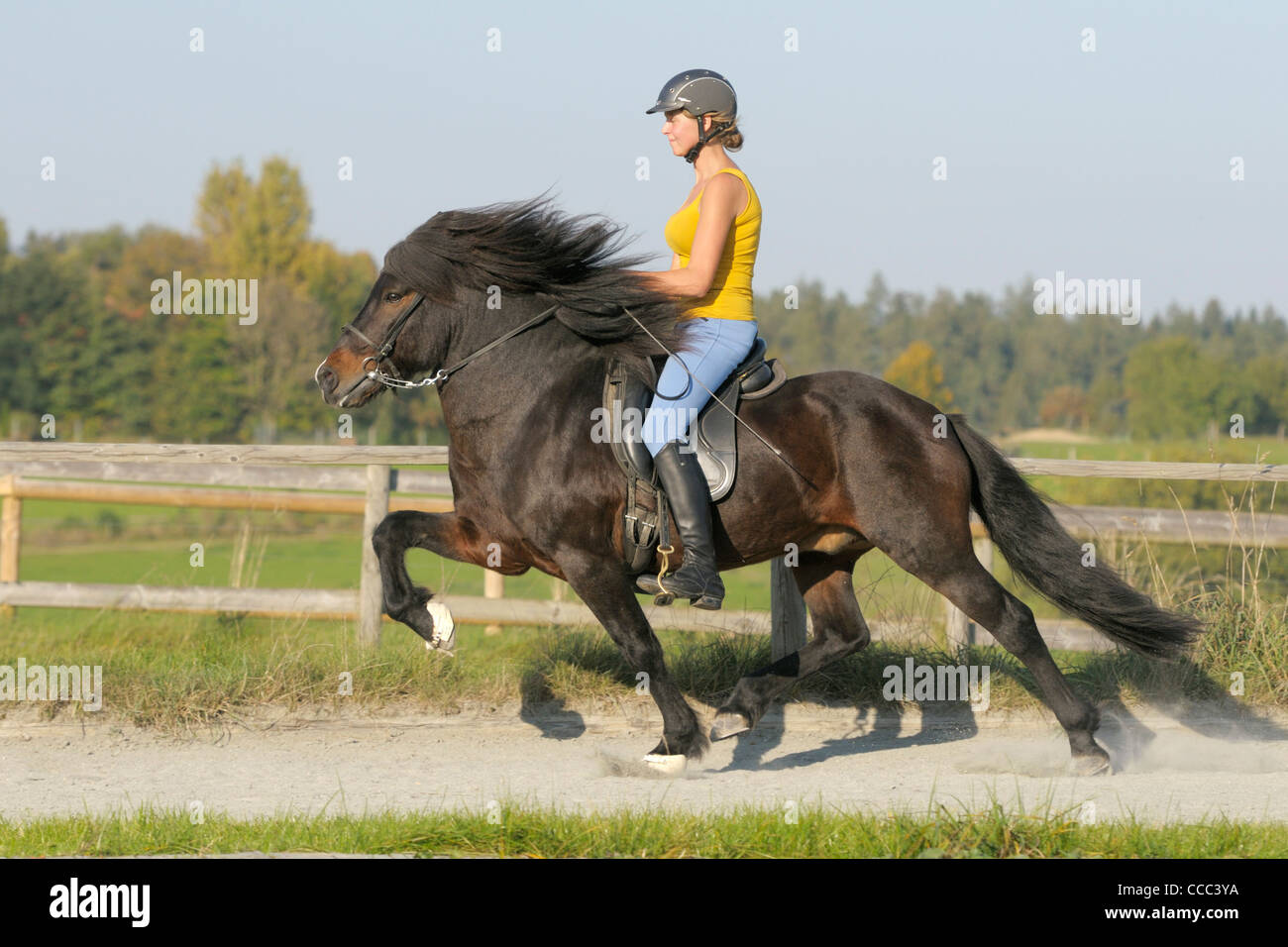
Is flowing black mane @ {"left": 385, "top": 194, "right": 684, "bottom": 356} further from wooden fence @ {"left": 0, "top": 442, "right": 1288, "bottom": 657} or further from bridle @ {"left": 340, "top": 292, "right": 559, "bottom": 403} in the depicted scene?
wooden fence @ {"left": 0, "top": 442, "right": 1288, "bottom": 657}

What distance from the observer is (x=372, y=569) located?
27.2 ft

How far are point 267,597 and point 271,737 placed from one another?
1806 millimetres

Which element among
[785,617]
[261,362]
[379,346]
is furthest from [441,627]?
[261,362]

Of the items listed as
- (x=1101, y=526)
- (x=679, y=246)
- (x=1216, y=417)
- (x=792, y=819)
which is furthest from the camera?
(x=1216, y=417)

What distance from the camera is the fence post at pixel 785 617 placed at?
7.81 m

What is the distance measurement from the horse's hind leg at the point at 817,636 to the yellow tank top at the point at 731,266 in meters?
1.42

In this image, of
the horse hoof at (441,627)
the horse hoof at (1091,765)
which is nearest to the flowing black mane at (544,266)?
the horse hoof at (441,627)

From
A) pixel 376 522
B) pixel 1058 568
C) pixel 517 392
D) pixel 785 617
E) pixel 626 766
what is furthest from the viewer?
pixel 376 522

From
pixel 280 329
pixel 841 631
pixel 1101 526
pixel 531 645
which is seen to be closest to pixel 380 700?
pixel 531 645

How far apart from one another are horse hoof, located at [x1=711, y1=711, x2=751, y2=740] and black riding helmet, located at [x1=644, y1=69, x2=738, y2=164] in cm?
272

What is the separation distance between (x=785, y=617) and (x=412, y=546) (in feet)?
8.55

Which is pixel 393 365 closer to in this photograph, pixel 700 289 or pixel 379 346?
pixel 379 346
